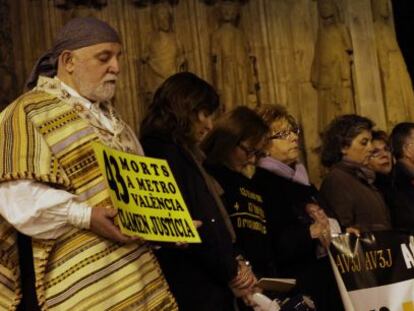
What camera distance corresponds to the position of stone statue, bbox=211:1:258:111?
8578 mm

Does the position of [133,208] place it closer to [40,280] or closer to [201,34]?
[40,280]

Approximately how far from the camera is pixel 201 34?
862cm

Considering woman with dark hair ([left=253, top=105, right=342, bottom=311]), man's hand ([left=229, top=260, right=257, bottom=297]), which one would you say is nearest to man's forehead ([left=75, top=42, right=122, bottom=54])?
man's hand ([left=229, top=260, right=257, bottom=297])

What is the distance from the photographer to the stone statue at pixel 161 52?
26.8 ft

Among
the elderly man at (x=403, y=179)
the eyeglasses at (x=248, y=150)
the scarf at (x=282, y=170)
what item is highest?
the eyeglasses at (x=248, y=150)

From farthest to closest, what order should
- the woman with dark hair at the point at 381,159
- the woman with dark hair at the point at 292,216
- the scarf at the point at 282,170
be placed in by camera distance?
the woman with dark hair at the point at 381,159
the scarf at the point at 282,170
the woman with dark hair at the point at 292,216

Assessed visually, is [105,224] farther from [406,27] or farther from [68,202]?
[406,27]

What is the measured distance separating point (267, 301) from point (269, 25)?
4982 millimetres

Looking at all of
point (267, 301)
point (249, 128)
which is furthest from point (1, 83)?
point (267, 301)

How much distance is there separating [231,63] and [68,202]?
5461mm

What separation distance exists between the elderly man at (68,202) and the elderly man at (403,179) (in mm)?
2474

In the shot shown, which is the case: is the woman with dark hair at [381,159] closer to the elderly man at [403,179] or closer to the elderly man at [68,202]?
the elderly man at [403,179]

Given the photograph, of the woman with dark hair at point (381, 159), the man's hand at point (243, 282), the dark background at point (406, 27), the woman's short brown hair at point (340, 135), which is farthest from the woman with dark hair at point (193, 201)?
the dark background at point (406, 27)

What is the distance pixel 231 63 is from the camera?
861 cm
